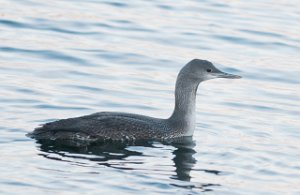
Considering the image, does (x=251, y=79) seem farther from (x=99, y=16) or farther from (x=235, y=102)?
(x=99, y=16)

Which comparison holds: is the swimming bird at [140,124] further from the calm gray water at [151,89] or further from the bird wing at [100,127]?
the calm gray water at [151,89]

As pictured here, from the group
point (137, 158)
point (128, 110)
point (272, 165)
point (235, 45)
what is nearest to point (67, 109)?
point (128, 110)

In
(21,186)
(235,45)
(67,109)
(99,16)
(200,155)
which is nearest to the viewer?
(21,186)

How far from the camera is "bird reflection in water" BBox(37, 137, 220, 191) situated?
11.2 meters

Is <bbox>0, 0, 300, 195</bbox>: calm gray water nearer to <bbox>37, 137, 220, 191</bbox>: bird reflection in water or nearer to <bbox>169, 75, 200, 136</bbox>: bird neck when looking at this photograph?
<bbox>37, 137, 220, 191</bbox>: bird reflection in water

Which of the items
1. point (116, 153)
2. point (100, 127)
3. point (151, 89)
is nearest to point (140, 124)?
point (100, 127)

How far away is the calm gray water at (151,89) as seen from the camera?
1095 cm

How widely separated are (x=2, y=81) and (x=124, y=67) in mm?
2384

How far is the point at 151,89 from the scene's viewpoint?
15430mm

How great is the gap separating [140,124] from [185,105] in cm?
89

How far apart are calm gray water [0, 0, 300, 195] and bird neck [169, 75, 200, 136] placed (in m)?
0.24

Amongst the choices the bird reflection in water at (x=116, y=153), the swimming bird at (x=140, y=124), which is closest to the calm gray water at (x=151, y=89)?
the bird reflection in water at (x=116, y=153)

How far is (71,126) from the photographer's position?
12234 millimetres

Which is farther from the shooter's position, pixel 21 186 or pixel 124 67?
pixel 124 67
